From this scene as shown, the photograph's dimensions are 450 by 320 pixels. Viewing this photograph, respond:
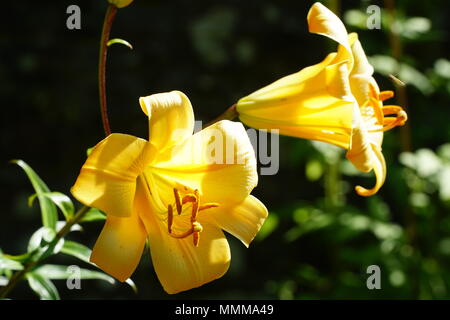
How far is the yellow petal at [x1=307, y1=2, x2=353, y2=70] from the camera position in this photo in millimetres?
1182

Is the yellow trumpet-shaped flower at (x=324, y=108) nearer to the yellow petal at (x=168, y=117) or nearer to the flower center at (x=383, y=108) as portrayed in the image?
the flower center at (x=383, y=108)

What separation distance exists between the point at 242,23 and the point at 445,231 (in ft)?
4.53

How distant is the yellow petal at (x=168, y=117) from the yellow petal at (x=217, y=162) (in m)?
0.03

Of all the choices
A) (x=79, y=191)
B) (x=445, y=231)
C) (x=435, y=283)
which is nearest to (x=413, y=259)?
(x=435, y=283)

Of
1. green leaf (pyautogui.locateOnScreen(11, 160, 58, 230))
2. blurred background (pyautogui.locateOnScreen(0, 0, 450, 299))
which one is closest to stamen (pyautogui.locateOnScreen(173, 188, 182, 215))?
green leaf (pyautogui.locateOnScreen(11, 160, 58, 230))

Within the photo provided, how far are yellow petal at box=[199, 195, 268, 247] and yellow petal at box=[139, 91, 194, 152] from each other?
0.17 m

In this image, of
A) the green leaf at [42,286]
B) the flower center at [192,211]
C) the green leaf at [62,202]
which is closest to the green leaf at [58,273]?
the green leaf at [42,286]

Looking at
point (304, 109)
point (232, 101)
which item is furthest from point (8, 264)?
point (232, 101)

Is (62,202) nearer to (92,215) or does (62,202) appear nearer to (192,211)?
(92,215)

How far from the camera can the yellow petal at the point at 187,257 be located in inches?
48.4

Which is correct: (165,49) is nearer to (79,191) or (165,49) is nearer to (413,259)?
(413,259)

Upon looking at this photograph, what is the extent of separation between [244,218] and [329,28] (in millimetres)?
405

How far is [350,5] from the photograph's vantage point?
125 inches

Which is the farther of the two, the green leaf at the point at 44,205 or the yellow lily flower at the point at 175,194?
the green leaf at the point at 44,205
